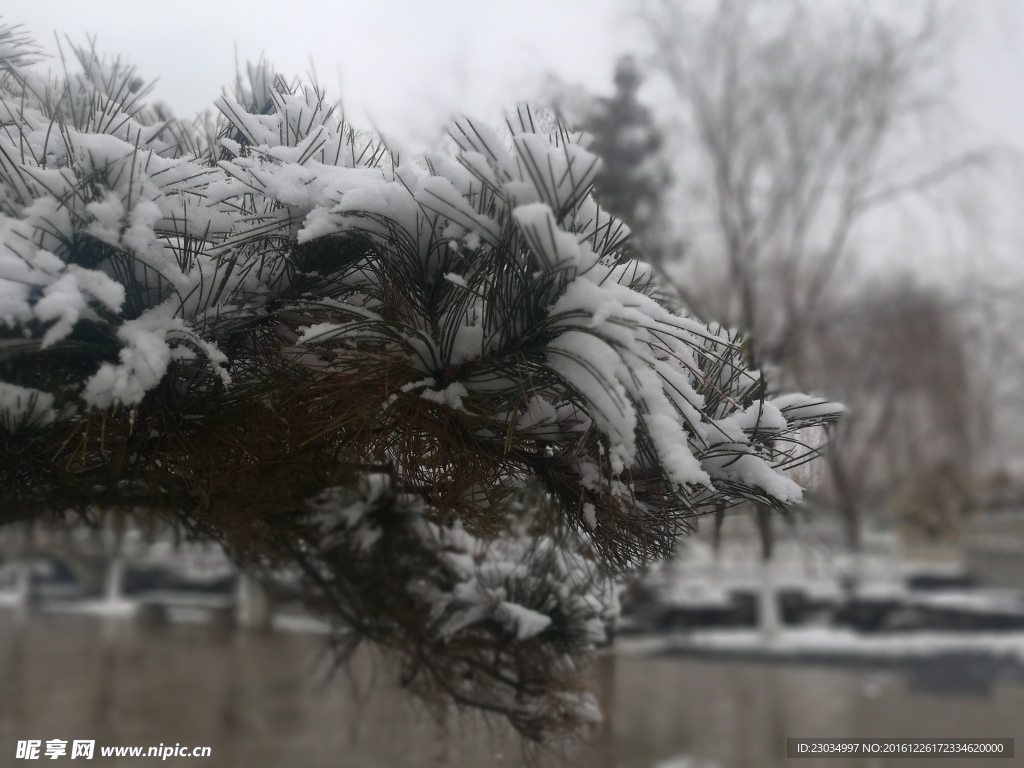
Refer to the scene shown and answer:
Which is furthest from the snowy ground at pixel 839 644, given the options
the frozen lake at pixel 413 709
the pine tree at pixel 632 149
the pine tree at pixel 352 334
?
the pine tree at pixel 352 334

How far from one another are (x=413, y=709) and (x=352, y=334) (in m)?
2.42

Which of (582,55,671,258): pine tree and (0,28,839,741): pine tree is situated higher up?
(582,55,671,258): pine tree

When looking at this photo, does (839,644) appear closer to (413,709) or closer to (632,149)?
(632,149)

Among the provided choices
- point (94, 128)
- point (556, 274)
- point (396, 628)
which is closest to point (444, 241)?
point (556, 274)

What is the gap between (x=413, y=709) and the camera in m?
3.41

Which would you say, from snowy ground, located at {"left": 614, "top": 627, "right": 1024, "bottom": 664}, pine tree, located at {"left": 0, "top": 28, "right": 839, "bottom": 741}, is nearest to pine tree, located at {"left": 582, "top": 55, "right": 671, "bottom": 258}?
pine tree, located at {"left": 0, "top": 28, "right": 839, "bottom": 741}

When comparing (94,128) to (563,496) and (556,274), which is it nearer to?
(556,274)

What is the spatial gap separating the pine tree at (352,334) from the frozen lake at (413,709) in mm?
1790

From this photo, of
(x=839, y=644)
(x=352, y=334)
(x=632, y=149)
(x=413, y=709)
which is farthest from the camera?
(x=839, y=644)

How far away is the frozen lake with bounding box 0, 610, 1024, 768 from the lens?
437cm

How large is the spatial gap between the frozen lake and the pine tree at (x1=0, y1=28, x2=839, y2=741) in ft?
5.87

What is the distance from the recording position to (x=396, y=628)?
3.04 m

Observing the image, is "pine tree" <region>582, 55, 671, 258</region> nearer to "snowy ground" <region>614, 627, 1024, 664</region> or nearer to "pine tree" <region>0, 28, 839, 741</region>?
"pine tree" <region>0, 28, 839, 741</region>

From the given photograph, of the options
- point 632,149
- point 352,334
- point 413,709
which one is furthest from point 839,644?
point 352,334
